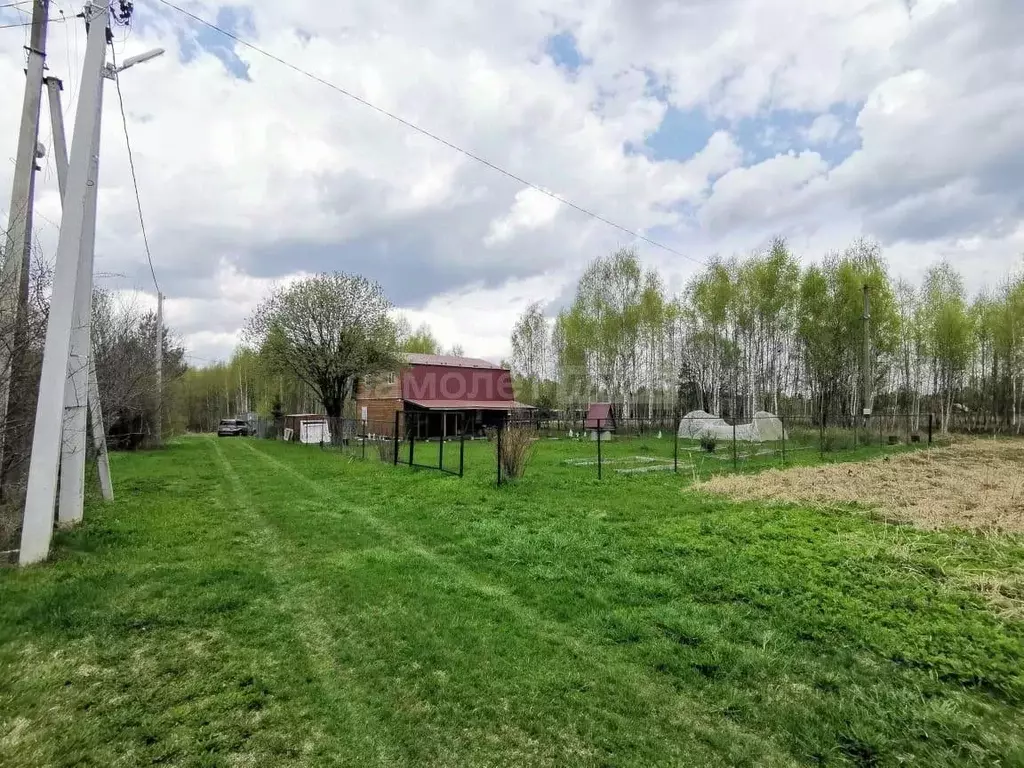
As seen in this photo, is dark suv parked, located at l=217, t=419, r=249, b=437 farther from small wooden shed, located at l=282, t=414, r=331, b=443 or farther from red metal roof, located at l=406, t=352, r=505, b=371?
red metal roof, located at l=406, t=352, r=505, b=371

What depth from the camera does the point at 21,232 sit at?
572 centimetres

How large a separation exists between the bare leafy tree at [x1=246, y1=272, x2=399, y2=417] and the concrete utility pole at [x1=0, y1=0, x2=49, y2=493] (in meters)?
19.3

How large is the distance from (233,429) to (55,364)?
3953cm

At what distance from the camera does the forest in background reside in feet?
98.5

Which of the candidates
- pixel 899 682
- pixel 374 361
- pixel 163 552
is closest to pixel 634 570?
pixel 899 682

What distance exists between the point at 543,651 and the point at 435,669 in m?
0.74

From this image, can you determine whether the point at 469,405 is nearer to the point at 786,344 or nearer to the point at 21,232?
the point at 786,344

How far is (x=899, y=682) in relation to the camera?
307 cm

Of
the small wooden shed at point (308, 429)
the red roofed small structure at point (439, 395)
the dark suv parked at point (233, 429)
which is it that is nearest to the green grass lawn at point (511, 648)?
the small wooden shed at point (308, 429)

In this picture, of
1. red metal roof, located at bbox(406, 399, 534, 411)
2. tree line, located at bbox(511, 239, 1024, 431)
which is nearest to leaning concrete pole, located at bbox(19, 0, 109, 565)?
red metal roof, located at bbox(406, 399, 534, 411)

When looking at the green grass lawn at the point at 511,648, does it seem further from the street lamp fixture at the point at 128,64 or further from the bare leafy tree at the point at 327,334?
the bare leafy tree at the point at 327,334

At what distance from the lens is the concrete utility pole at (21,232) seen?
5262 millimetres

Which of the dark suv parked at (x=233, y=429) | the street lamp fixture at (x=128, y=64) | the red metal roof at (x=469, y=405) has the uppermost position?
the street lamp fixture at (x=128, y=64)

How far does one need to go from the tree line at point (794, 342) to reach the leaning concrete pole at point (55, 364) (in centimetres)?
3076
